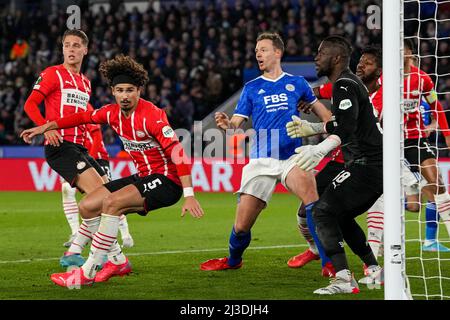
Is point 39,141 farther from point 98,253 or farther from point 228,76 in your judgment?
point 98,253

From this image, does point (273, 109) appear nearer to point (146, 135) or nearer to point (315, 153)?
point (146, 135)

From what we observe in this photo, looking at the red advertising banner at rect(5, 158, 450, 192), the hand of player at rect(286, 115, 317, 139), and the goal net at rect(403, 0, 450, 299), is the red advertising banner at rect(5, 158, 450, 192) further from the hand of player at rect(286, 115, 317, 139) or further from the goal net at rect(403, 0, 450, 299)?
the hand of player at rect(286, 115, 317, 139)

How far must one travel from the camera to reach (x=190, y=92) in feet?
71.7

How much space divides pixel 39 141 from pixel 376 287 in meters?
15.9

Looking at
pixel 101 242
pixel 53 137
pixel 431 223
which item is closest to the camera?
pixel 101 242

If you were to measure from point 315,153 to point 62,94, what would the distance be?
3498mm

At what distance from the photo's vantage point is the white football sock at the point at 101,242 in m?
7.21

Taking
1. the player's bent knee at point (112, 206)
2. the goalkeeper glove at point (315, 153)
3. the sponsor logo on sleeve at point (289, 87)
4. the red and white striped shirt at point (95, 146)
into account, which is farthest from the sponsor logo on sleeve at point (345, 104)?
the red and white striped shirt at point (95, 146)

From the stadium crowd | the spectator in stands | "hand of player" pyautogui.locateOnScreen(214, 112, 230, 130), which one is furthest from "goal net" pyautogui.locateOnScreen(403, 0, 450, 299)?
the spectator in stands

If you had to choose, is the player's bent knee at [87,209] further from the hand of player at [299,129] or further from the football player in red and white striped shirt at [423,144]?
the football player in red and white striped shirt at [423,144]

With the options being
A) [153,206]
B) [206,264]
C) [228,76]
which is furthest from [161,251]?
[228,76]

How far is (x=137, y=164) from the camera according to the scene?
779cm

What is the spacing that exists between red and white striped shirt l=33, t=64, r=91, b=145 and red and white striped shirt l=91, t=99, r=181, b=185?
1567mm

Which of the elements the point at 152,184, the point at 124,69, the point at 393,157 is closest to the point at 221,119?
the point at 152,184
